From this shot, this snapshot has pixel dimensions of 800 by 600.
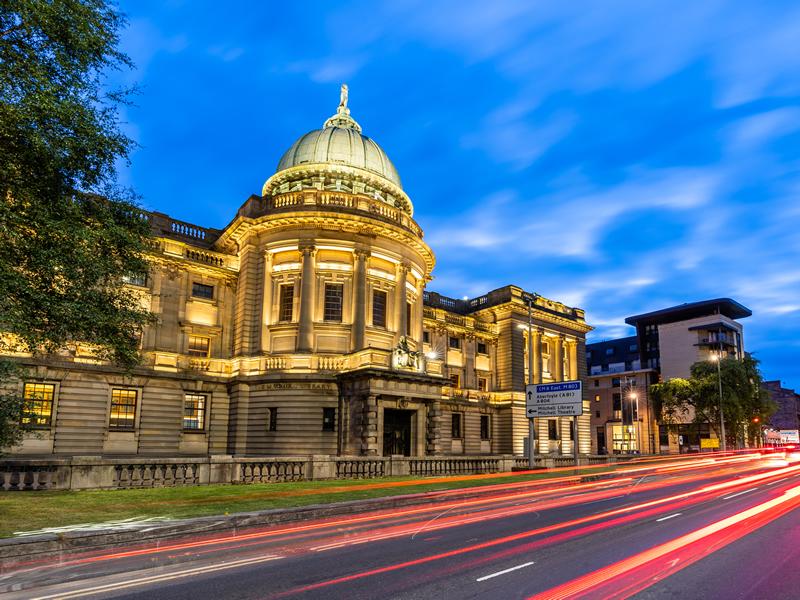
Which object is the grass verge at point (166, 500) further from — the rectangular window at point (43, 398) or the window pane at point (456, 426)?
the window pane at point (456, 426)

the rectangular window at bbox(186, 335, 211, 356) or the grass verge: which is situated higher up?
the rectangular window at bbox(186, 335, 211, 356)

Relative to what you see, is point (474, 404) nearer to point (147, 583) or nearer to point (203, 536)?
point (203, 536)

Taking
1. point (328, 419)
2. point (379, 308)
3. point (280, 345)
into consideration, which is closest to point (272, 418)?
point (328, 419)

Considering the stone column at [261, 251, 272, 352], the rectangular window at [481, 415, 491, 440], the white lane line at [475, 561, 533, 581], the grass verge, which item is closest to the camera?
the white lane line at [475, 561, 533, 581]

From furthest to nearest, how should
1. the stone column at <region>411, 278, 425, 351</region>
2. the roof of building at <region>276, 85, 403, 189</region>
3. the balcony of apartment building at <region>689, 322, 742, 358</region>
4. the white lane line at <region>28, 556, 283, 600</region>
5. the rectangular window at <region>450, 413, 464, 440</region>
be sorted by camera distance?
the balcony of apartment building at <region>689, 322, 742, 358</region> < the rectangular window at <region>450, 413, 464, 440</region> < the roof of building at <region>276, 85, 403, 189</region> < the stone column at <region>411, 278, 425, 351</region> < the white lane line at <region>28, 556, 283, 600</region>

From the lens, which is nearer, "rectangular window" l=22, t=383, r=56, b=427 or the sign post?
the sign post

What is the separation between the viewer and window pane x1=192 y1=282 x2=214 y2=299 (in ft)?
134

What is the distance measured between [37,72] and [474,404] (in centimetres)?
4707

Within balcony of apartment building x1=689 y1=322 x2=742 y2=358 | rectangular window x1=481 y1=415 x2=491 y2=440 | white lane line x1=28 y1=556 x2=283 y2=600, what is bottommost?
white lane line x1=28 y1=556 x2=283 y2=600

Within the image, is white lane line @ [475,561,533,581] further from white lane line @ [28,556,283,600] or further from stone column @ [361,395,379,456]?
stone column @ [361,395,379,456]

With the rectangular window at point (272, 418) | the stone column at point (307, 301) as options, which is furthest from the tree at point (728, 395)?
the rectangular window at point (272, 418)

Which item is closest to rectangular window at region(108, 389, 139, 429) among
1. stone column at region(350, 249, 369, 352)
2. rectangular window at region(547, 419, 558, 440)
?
stone column at region(350, 249, 369, 352)

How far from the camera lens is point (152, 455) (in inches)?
1393

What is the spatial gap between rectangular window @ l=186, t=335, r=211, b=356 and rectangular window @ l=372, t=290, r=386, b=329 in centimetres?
1181
